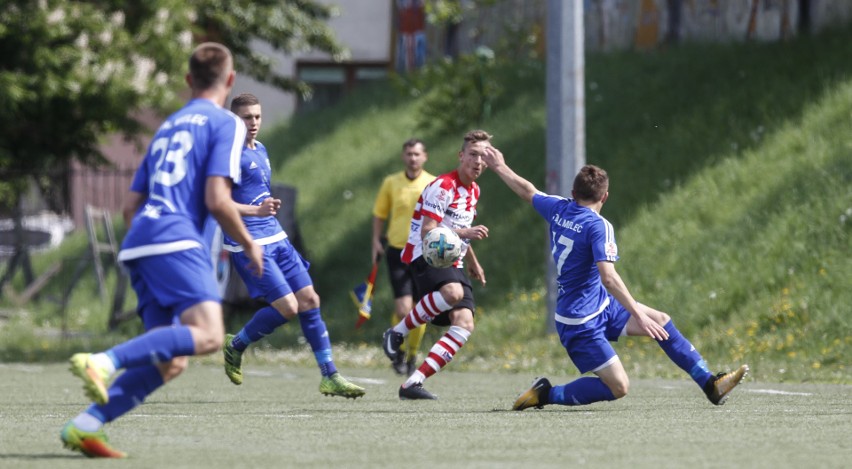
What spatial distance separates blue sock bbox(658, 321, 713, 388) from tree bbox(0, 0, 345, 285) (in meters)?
12.2

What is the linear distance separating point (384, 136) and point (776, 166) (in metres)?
11.3

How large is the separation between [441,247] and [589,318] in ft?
5.05

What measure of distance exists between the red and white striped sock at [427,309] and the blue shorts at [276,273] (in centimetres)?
95

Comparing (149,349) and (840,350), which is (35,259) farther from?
(149,349)

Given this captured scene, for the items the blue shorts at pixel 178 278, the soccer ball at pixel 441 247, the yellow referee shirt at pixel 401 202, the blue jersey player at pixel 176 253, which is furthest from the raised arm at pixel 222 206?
the yellow referee shirt at pixel 401 202

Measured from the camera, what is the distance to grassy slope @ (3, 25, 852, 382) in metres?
15.5

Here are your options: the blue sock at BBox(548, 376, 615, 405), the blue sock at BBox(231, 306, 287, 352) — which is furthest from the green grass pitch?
the blue sock at BBox(231, 306, 287, 352)

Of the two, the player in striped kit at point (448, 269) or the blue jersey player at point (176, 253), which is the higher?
the blue jersey player at point (176, 253)

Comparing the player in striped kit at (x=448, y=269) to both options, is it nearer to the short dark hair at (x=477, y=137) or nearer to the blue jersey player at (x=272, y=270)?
the short dark hair at (x=477, y=137)

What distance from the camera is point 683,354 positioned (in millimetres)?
9938

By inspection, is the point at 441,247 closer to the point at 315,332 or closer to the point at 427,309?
the point at 427,309

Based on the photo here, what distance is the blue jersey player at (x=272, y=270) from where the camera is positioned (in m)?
10.7

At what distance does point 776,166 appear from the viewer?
1805 cm

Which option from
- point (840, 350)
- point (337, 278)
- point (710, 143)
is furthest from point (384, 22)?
point (840, 350)
